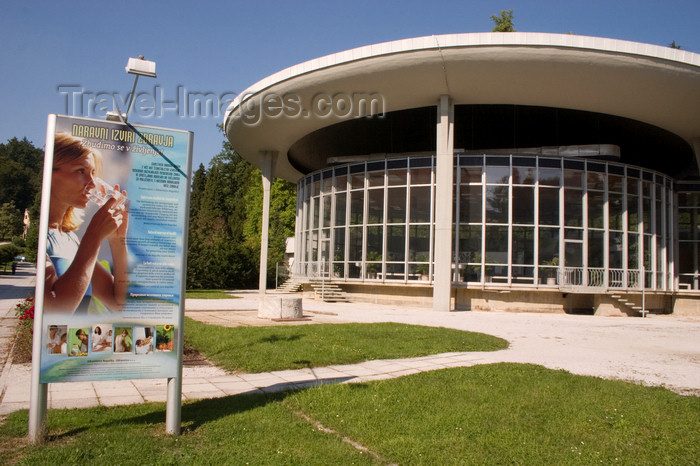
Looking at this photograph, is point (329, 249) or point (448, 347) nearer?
point (448, 347)

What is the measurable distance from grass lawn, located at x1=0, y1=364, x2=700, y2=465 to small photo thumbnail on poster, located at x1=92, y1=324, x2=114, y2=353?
803 mm

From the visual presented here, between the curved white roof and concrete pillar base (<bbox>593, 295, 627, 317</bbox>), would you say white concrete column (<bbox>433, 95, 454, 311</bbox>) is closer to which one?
the curved white roof

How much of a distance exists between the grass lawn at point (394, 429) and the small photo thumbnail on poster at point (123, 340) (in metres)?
0.79

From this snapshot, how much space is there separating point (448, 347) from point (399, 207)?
16472mm

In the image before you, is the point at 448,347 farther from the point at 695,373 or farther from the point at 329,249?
the point at 329,249

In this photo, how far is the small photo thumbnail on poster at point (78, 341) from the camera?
5.23 m

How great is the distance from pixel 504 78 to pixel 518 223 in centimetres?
679

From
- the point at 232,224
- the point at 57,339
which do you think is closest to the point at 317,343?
the point at 57,339

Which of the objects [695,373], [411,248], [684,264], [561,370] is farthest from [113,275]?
[684,264]

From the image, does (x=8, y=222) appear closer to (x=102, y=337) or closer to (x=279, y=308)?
(x=279, y=308)

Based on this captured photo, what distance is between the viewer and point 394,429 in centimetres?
557

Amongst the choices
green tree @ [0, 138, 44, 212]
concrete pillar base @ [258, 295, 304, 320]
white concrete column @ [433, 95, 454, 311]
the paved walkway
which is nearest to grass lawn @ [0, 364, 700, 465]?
the paved walkway

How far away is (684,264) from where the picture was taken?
30984mm

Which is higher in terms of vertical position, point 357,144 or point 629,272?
point 357,144
